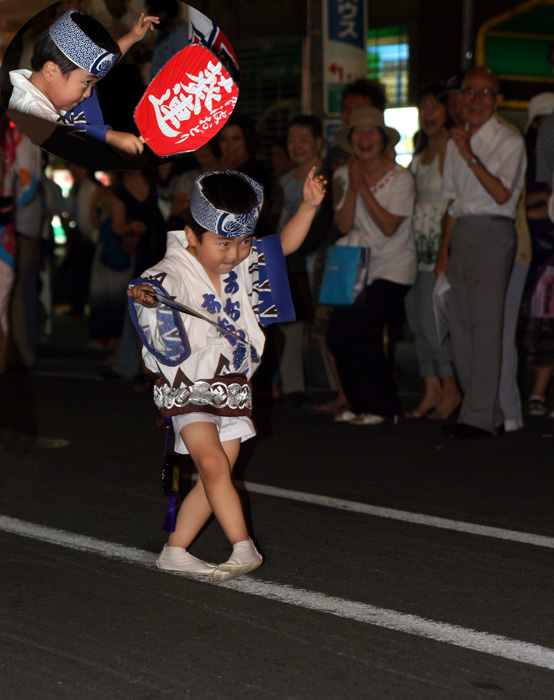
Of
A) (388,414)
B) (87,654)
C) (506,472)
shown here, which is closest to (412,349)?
(388,414)

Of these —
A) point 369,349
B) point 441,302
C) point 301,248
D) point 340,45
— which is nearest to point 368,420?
point 369,349

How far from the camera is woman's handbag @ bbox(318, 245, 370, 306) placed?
767 cm

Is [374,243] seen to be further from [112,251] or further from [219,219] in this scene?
[112,251]

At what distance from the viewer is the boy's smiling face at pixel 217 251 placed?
14.2 feet

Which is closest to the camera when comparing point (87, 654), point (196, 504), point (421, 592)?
point (87, 654)

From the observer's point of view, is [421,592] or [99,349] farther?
[99,349]

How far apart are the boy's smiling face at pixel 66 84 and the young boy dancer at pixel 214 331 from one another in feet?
1.75

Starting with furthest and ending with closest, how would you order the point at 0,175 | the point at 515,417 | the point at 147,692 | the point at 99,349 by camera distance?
the point at 99,349 < the point at 515,417 < the point at 0,175 < the point at 147,692

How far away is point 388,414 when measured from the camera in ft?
26.0

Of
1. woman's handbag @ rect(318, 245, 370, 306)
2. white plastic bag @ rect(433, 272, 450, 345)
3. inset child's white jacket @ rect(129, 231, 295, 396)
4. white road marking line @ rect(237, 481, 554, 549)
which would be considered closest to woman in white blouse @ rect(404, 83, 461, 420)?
white plastic bag @ rect(433, 272, 450, 345)

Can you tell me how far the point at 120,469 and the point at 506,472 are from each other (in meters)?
2.06

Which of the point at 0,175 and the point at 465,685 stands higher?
the point at 0,175

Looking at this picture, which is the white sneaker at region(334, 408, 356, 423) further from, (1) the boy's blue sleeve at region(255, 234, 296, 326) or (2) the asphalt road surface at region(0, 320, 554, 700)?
(1) the boy's blue sleeve at region(255, 234, 296, 326)

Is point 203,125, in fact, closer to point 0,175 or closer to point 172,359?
point 172,359
